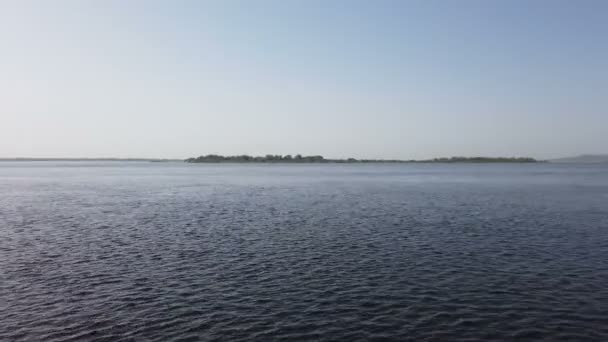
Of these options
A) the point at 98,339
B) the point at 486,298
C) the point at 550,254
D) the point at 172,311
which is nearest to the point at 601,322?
the point at 486,298

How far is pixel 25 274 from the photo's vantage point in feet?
81.9

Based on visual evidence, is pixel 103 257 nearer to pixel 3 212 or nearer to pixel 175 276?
pixel 175 276

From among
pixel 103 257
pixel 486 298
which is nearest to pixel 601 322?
pixel 486 298

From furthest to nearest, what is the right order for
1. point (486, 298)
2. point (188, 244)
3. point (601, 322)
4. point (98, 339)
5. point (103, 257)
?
point (188, 244) → point (103, 257) → point (486, 298) → point (601, 322) → point (98, 339)

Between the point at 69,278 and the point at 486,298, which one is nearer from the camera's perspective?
the point at 486,298

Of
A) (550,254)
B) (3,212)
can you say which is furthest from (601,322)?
(3,212)

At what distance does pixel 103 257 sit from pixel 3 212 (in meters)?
34.9

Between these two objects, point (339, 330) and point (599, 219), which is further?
point (599, 219)

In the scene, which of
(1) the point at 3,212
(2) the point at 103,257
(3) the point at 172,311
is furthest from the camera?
(1) the point at 3,212

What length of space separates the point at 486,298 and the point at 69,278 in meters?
22.7

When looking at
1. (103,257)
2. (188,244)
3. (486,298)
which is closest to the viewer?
(486,298)

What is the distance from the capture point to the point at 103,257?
95.0ft

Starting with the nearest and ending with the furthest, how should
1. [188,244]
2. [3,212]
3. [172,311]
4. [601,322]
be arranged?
[601,322] < [172,311] < [188,244] < [3,212]

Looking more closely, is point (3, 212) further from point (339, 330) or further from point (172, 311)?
point (339, 330)
